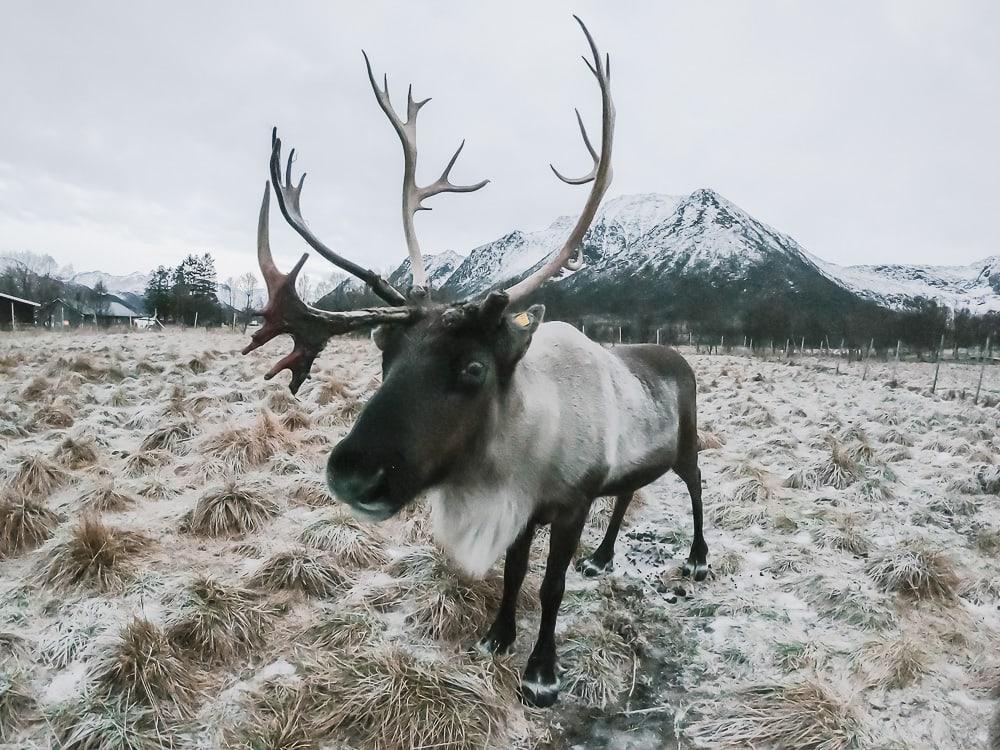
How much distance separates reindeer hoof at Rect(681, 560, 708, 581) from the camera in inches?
147

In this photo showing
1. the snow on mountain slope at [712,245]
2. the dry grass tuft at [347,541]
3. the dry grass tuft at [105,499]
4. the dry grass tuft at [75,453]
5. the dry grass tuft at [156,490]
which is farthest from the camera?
the snow on mountain slope at [712,245]

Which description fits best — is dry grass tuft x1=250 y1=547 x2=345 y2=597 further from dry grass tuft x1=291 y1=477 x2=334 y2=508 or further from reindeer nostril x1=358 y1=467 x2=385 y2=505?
reindeer nostril x1=358 y1=467 x2=385 y2=505

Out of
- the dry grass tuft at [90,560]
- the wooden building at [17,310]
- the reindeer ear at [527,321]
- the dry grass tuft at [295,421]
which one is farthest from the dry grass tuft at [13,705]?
the wooden building at [17,310]

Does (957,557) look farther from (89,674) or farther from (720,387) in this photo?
(720,387)

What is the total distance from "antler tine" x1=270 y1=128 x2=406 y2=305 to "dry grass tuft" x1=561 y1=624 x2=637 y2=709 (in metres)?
2.11

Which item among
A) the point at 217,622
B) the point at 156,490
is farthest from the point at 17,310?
the point at 217,622

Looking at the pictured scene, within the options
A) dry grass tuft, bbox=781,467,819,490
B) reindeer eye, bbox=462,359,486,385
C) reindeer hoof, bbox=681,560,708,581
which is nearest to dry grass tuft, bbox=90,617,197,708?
reindeer eye, bbox=462,359,486,385

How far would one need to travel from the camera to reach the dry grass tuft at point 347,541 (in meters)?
3.63

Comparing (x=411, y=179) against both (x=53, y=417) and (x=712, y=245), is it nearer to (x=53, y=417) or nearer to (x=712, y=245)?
(x=53, y=417)

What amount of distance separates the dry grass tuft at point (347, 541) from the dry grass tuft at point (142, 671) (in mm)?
1223

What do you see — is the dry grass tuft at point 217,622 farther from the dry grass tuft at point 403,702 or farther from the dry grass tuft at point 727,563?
the dry grass tuft at point 727,563

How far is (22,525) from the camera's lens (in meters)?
3.55

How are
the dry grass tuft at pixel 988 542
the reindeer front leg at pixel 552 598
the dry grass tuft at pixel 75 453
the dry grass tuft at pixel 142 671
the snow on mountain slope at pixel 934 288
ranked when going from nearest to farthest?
the dry grass tuft at pixel 142 671
the reindeer front leg at pixel 552 598
the dry grass tuft at pixel 988 542
the dry grass tuft at pixel 75 453
the snow on mountain slope at pixel 934 288

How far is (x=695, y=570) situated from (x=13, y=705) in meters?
3.82
